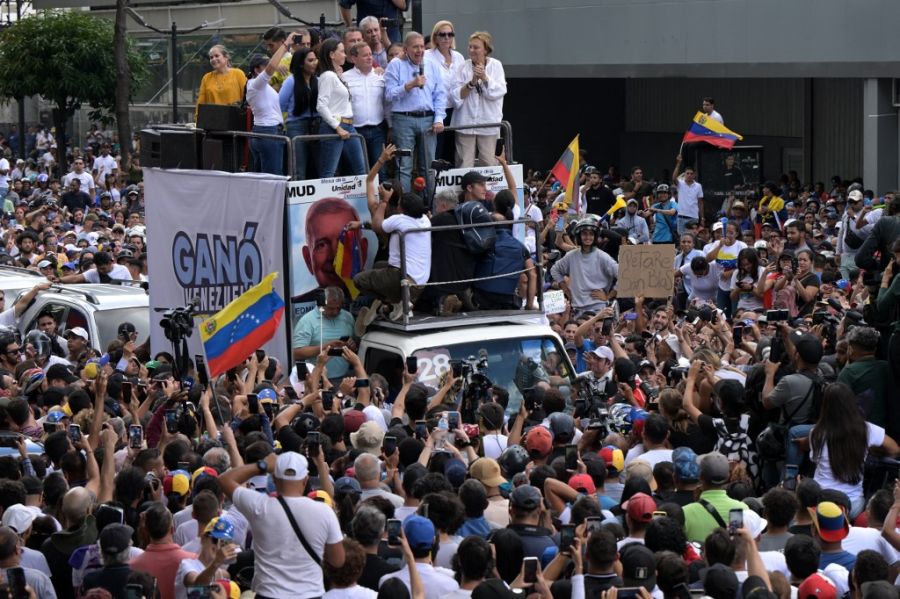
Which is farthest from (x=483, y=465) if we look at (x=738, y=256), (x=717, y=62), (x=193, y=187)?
(x=717, y=62)

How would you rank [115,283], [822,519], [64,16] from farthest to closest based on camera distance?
[64,16], [115,283], [822,519]

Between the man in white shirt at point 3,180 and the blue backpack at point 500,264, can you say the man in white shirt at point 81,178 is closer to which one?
the man in white shirt at point 3,180

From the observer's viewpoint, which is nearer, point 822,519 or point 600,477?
point 822,519

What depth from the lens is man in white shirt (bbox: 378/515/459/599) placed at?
272 inches

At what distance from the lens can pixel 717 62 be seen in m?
25.4

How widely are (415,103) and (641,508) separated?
581 cm

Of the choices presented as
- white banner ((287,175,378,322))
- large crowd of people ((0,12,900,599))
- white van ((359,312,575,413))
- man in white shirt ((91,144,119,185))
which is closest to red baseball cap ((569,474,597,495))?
large crowd of people ((0,12,900,599))

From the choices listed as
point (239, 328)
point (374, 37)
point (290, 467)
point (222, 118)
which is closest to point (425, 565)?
point (290, 467)

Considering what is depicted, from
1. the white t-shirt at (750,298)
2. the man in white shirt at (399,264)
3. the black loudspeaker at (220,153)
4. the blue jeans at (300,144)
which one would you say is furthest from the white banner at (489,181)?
the white t-shirt at (750,298)

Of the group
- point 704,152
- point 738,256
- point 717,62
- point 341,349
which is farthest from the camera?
point 717,62

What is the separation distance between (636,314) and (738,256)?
2.81 metres

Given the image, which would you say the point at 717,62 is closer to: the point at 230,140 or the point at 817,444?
the point at 230,140

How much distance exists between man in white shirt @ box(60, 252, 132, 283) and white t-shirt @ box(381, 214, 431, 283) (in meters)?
6.76

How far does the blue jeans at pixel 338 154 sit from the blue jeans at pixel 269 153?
34cm
